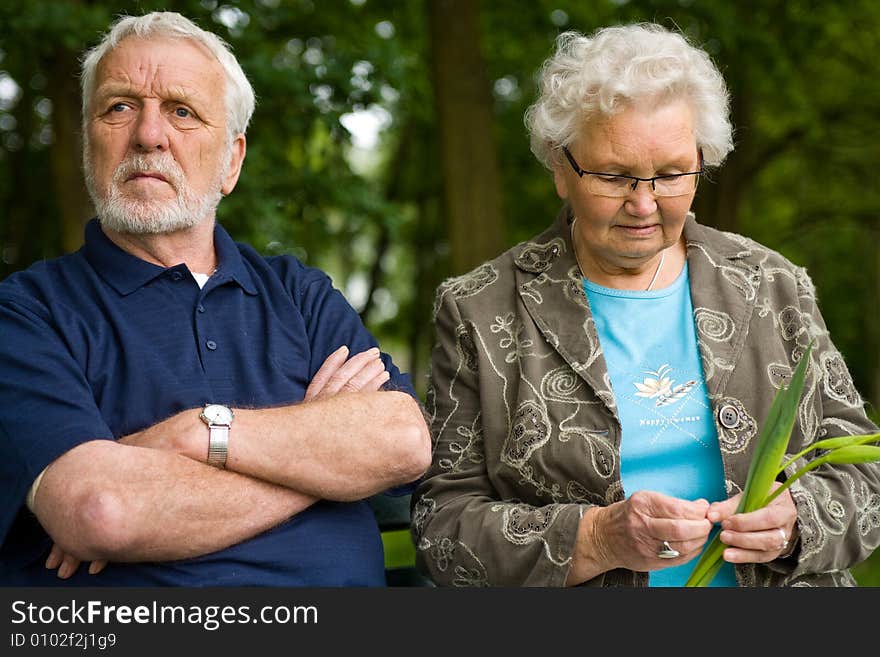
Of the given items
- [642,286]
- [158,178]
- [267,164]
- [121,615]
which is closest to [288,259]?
[158,178]

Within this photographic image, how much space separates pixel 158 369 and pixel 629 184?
1296 millimetres

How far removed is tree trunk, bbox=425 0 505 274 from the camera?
7.72m

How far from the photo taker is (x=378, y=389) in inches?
110

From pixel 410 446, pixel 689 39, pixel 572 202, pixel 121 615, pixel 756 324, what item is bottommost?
pixel 121 615

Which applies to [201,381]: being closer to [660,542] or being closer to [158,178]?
[158,178]

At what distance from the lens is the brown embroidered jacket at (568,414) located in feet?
8.71

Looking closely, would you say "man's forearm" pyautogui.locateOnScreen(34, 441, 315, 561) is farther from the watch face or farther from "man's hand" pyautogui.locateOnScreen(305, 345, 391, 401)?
"man's hand" pyautogui.locateOnScreen(305, 345, 391, 401)

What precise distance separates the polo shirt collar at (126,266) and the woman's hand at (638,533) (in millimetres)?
1152

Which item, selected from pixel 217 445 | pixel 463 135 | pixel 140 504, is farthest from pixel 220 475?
pixel 463 135

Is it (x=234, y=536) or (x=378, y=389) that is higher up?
(x=378, y=389)

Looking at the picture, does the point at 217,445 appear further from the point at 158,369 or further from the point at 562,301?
the point at 562,301

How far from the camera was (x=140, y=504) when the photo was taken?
235 centimetres

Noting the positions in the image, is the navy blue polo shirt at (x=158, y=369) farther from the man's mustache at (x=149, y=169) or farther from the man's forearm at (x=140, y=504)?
the man's mustache at (x=149, y=169)

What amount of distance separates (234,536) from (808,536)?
1.37 m
